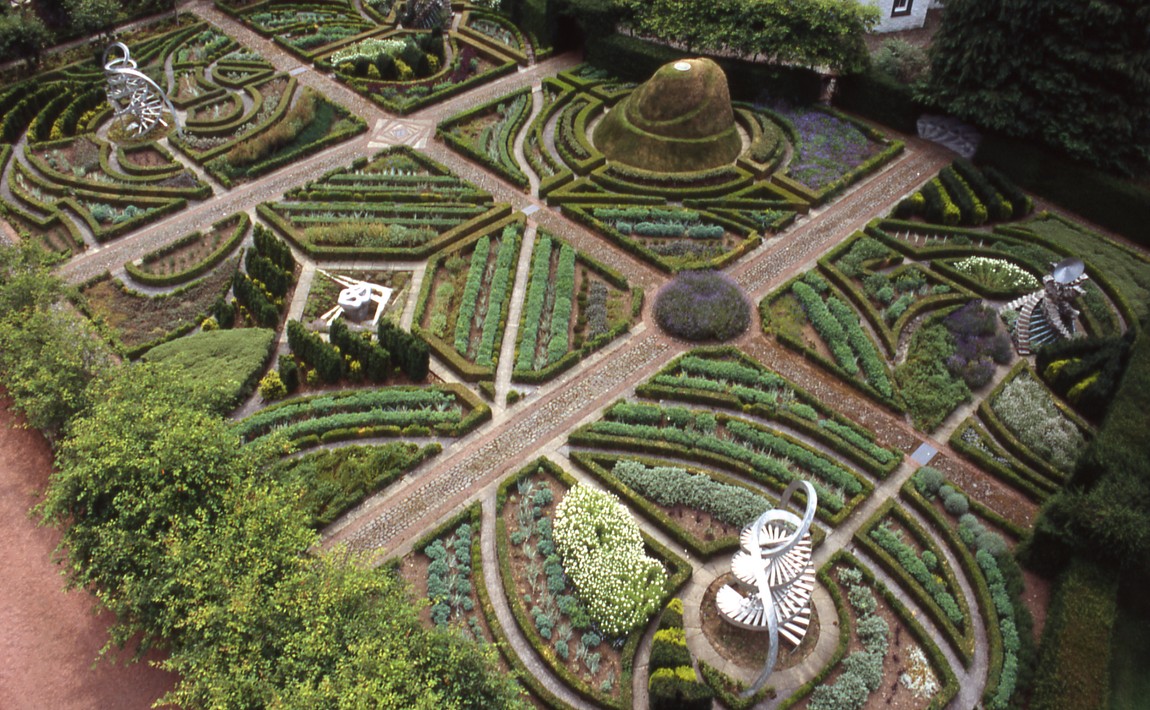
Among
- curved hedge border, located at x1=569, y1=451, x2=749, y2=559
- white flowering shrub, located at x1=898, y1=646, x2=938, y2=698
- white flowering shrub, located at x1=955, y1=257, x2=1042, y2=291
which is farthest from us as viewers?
white flowering shrub, located at x1=955, y1=257, x2=1042, y2=291

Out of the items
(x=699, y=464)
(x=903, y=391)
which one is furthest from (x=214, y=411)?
(x=903, y=391)

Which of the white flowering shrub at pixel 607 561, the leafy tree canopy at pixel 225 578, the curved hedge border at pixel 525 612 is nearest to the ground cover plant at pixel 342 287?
the leafy tree canopy at pixel 225 578

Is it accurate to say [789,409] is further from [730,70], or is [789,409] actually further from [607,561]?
[730,70]

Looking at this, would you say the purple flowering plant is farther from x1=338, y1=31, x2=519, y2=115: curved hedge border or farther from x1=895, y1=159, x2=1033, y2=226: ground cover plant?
x1=338, y1=31, x2=519, y2=115: curved hedge border

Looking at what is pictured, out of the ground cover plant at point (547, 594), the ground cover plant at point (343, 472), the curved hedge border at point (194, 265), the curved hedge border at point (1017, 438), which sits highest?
the curved hedge border at point (194, 265)

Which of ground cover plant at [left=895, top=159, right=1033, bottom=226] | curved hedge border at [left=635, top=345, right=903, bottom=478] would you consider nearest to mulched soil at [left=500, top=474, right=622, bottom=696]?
curved hedge border at [left=635, top=345, right=903, bottom=478]

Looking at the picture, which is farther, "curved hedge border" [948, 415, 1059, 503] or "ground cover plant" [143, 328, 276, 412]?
"ground cover plant" [143, 328, 276, 412]

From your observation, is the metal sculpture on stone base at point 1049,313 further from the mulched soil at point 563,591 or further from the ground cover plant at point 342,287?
the ground cover plant at point 342,287

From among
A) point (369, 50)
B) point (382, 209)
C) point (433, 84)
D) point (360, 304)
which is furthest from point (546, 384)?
point (369, 50)
